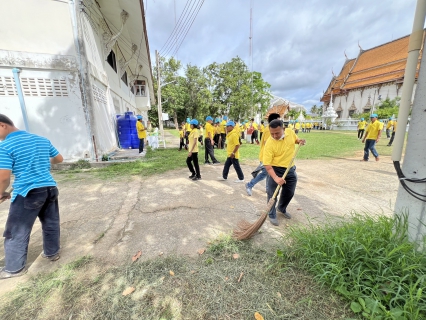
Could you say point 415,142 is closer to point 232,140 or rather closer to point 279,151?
point 279,151

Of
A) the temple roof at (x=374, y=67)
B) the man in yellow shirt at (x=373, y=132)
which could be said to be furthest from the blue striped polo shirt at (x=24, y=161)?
the temple roof at (x=374, y=67)

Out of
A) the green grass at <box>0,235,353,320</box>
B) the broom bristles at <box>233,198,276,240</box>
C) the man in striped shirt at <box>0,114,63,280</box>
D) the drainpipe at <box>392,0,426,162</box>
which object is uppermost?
the drainpipe at <box>392,0,426,162</box>

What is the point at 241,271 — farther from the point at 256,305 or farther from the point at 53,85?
the point at 53,85

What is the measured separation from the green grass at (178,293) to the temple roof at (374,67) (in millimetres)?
41645

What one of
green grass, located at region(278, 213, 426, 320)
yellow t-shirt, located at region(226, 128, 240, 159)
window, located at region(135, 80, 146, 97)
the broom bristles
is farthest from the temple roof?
the broom bristles

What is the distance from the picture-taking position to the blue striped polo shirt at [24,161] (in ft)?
6.43

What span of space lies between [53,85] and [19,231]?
19.3 ft

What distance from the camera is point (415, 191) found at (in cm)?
187

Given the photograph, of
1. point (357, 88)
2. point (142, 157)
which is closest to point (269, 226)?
point (142, 157)

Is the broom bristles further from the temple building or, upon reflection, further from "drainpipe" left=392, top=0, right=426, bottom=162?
the temple building

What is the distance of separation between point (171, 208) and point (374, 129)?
25.2 ft

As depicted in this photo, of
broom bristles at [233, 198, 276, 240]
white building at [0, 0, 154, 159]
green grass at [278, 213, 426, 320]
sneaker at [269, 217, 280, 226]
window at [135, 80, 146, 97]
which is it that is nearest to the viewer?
green grass at [278, 213, 426, 320]

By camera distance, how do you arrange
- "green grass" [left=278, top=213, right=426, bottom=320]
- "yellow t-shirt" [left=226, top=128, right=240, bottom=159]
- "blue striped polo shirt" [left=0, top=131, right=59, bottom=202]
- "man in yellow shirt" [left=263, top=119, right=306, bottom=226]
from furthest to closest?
"yellow t-shirt" [left=226, top=128, right=240, bottom=159] < "man in yellow shirt" [left=263, top=119, right=306, bottom=226] < "blue striped polo shirt" [left=0, top=131, right=59, bottom=202] < "green grass" [left=278, top=213, right=426, bottom=320]

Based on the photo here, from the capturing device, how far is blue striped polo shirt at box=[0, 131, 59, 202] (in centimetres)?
196
